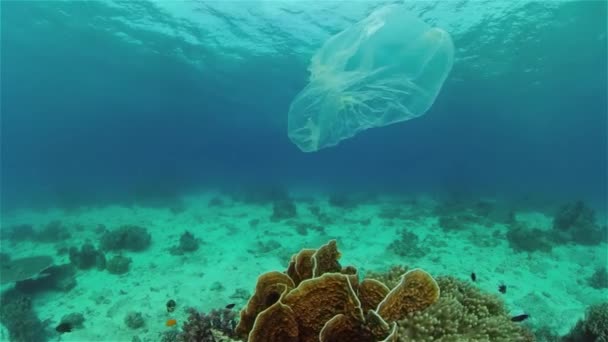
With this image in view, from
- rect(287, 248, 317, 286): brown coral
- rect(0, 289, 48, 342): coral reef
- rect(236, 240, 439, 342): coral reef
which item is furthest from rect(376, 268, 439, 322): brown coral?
rect(0, 289, 48, 342): coral reef

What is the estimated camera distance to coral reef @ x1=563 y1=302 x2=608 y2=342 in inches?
222

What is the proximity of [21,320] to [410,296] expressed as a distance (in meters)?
9.42

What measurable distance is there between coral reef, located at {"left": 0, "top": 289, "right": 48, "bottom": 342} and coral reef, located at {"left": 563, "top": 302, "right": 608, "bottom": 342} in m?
10.7

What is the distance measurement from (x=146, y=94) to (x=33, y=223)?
29.9 m

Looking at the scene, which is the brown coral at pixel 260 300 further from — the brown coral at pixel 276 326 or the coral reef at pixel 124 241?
the coral reef at pixel 124 241

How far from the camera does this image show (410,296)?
2.80 m

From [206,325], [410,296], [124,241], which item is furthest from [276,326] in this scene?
[124,241]

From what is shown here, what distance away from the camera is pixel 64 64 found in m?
35.3

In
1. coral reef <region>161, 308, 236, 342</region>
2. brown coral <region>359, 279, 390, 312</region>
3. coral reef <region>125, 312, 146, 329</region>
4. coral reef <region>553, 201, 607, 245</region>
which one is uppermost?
brown coral <region>359, 279, 390, 312</region>

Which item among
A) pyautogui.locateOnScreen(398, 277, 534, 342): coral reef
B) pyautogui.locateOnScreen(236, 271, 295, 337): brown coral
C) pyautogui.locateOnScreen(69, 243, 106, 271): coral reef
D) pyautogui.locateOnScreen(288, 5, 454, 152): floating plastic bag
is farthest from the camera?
pyautogui.locateOnScreen(69, 243, 106, 271): coral reef

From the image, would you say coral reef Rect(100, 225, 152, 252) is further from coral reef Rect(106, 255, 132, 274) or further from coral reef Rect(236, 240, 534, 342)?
coral reef Rect(236, 240, 534, 342)

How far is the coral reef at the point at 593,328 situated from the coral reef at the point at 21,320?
10.7 meters

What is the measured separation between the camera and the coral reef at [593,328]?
564 centimetres

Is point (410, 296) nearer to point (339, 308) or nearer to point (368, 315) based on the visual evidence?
point (368, 315)
